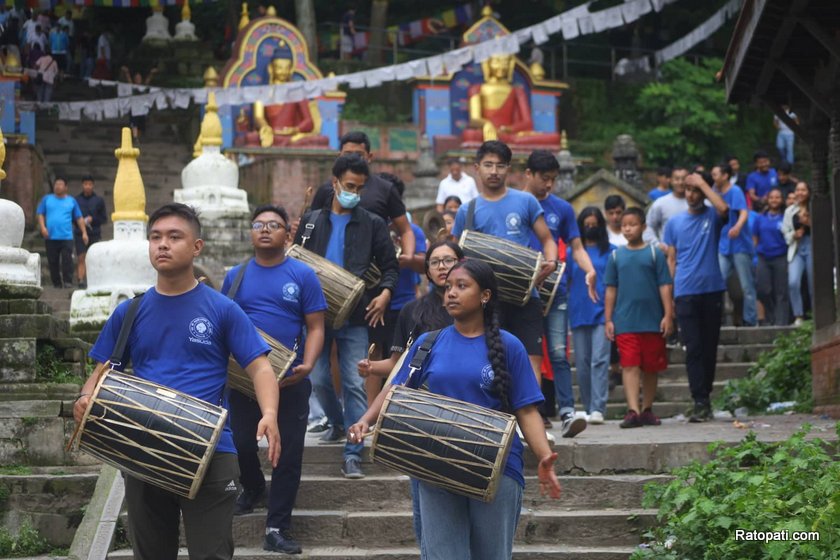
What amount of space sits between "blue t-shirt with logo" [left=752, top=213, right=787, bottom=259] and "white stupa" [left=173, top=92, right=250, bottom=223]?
585 cm

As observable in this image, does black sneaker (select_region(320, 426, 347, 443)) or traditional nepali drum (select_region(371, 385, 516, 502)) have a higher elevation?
traditional nepali drum (select_region(371, 385, 516, 502))

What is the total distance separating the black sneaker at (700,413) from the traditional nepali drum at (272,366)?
4085 millimetres

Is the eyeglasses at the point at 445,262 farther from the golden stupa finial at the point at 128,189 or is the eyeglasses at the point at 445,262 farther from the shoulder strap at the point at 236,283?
the golden stupa finial at the point at 128,189

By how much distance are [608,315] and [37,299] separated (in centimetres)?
398

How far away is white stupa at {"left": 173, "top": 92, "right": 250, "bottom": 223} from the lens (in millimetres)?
17391

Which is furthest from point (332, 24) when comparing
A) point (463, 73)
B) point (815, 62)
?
point (815, 62)

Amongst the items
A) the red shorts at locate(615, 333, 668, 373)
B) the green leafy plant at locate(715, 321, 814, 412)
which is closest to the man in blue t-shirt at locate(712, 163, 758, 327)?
the green leafy plant at locate(715, 321, 814, 412)

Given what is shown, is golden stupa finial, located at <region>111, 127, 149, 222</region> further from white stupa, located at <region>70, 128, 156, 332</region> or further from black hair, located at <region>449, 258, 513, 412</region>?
black hair, located at <region>449, 258, 513, 412</region>

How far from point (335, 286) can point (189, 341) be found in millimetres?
2635

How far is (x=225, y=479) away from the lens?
614 centimetres

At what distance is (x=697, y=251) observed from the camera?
36.0ft

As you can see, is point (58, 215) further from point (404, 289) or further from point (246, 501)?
point (246, 501)

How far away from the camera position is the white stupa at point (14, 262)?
9.89 m

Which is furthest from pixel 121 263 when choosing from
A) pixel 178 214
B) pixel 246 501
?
pixel 178 214
